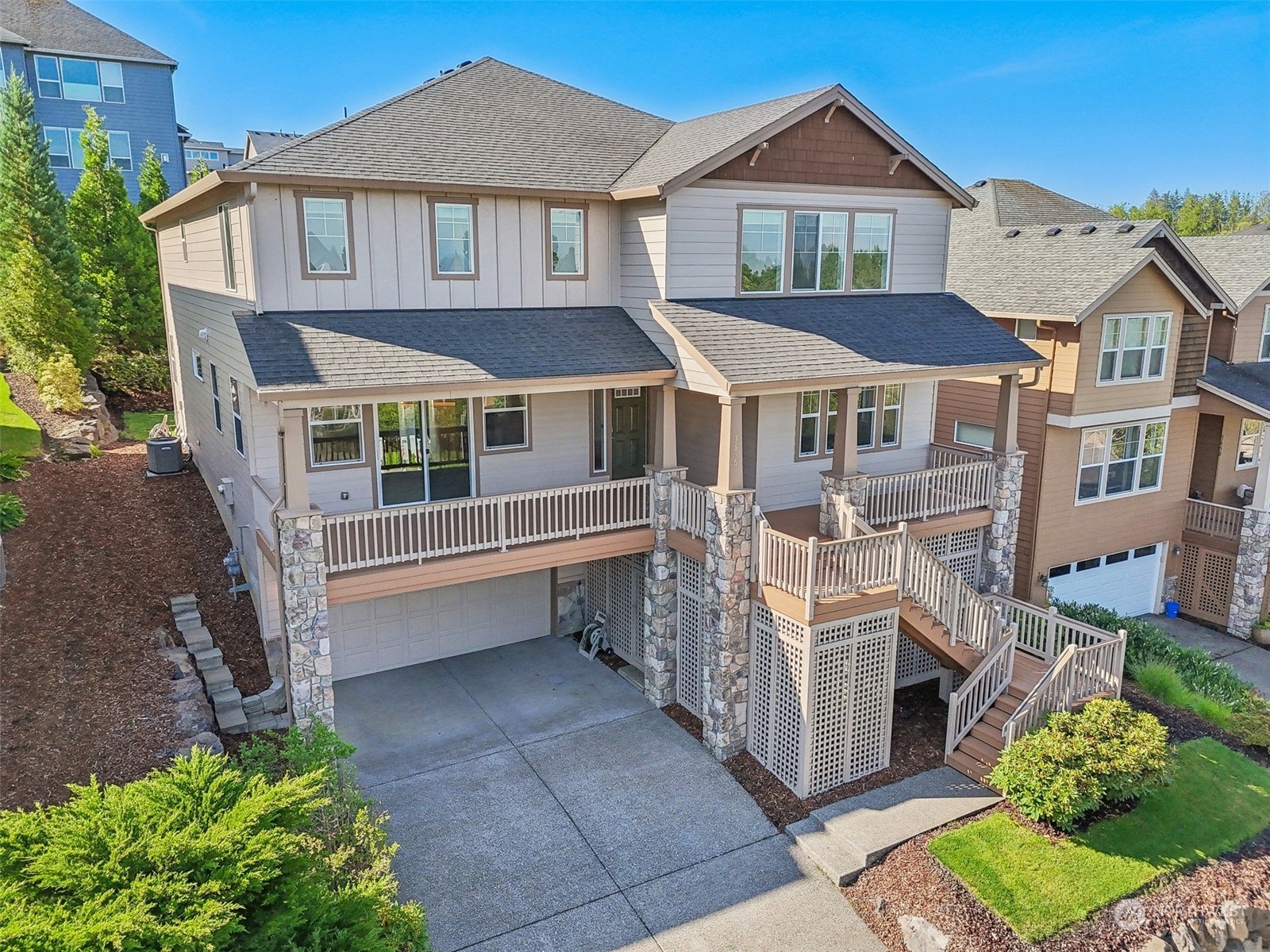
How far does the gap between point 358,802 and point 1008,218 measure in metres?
22.0

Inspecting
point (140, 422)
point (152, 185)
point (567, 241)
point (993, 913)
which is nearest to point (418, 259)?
point (567, 241)

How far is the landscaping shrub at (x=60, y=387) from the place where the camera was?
20641 millimetres

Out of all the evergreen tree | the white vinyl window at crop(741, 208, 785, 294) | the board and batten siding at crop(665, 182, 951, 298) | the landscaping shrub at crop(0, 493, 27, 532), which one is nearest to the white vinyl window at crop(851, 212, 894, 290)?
the board and batten siding at crop(665, 182, 951, 298)

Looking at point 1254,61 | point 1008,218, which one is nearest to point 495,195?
point 1008,218

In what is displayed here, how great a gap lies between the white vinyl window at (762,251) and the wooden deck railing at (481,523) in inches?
157

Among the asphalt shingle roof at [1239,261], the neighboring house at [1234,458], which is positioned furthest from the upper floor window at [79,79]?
the neighboring house at [1234,458]

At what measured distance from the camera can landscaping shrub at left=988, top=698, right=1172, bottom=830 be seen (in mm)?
10664

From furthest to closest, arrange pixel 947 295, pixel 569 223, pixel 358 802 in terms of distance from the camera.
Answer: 1. pixel 947 295
2. pixel 569 223
3. pixel 358 802

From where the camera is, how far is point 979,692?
12703 mm

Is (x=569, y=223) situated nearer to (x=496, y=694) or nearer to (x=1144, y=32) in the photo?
(x=496, y=694)

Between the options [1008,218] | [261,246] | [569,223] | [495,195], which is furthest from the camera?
[1008,218]

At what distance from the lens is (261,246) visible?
38.4 ft

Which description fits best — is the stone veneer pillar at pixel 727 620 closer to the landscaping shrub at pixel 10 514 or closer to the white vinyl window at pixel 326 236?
the white vinyl window at pixel 326 236

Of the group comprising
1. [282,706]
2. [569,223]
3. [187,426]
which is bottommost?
[282,706]
